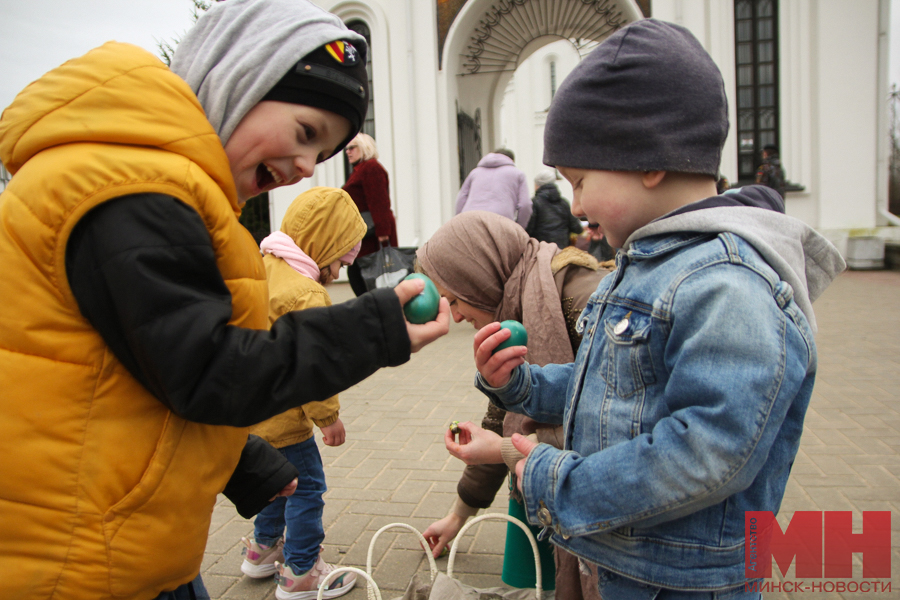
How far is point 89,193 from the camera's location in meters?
1.02

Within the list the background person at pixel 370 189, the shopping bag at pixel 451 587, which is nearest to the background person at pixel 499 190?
the background person at pixel 370 189

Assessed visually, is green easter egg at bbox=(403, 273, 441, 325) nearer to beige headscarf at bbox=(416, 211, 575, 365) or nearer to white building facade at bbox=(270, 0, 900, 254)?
beige headscarf at bbox=(416, 211, 575, 365)

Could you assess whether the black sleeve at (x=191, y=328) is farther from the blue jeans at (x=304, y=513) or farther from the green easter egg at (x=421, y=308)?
the blue jeans at (x=304, y=513)

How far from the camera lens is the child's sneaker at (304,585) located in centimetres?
282

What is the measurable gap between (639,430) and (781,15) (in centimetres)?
1284

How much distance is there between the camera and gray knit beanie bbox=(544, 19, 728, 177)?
4.28 ft

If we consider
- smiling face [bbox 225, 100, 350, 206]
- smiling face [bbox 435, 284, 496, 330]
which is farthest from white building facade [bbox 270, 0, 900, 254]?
smiling face [bbox 225, 100, 350, 206]

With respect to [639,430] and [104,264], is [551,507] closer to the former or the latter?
[639,430]

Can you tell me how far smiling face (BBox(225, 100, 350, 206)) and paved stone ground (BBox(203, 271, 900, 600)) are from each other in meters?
2.16


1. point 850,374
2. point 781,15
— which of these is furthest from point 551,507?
point 781,15

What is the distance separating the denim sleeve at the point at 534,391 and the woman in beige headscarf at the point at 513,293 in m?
0.40

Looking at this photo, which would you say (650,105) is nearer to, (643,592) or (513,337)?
(513,337)

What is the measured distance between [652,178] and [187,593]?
1380mm

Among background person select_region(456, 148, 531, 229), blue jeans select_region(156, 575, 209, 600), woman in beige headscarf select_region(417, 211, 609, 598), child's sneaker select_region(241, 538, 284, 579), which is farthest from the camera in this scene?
background person select_region(456, 148, 531, 229)
